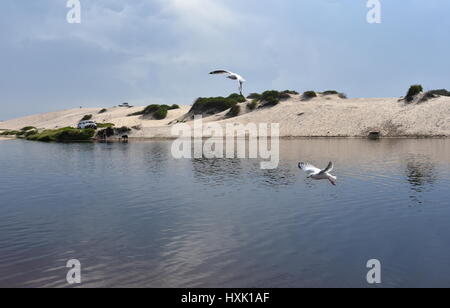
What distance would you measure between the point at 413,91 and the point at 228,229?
306 feet

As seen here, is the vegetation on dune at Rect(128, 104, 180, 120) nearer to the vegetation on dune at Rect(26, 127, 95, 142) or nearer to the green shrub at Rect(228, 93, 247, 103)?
the green shrub at Rect(228, 93, 247, 103)

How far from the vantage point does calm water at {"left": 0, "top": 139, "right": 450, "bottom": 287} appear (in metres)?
15.1

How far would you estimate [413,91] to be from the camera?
101m

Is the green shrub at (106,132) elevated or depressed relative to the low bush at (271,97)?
depressed

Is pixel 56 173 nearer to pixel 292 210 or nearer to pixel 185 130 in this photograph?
pixel 292 210

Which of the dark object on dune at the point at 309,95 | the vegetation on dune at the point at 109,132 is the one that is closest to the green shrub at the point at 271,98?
the dark object on dune at the point at 309,95

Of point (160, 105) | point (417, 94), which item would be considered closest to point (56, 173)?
point (417, 94)

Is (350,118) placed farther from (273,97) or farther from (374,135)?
(273,97)

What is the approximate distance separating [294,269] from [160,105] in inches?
5777

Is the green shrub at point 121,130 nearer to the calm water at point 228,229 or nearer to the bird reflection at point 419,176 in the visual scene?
the calm water at point 228,229

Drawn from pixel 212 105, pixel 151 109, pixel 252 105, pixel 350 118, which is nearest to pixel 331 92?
pixel 252 105

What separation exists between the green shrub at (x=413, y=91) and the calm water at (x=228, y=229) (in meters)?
68.1

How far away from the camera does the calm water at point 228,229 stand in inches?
595

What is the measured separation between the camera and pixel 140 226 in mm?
21438
